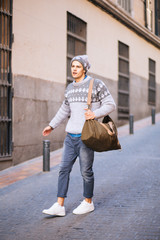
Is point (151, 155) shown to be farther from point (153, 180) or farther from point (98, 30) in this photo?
point (98, 30)

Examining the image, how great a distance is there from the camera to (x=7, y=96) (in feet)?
28.9

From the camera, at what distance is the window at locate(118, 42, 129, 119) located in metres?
16.4

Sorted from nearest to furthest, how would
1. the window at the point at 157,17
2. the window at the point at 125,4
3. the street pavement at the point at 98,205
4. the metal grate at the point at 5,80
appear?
the street pavement at the point at 98,205, the metal grate at the point at 5,80, the window at the point at 125,4, the window at the point at 157,17

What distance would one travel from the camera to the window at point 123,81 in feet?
53.9

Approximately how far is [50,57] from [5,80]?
235 cm

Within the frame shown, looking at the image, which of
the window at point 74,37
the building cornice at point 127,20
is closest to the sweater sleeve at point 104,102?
the window at point 74,37

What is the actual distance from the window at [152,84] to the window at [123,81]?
145 inches

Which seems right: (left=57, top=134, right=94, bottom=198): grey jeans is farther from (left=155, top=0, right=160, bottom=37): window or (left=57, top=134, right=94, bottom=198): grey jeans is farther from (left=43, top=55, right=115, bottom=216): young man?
(left=155, top=0, right=160, bottom=37): window

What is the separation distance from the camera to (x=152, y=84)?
21.1 m

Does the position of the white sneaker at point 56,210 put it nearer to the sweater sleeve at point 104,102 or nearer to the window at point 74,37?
the sweater sleeve at point 104,102

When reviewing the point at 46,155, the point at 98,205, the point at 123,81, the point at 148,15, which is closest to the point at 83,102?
the point at 98,205

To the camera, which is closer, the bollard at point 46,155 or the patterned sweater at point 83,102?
the patterned sweater at point 83,102

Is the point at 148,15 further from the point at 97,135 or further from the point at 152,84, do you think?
the point at 97,135

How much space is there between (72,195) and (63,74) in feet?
20.1
